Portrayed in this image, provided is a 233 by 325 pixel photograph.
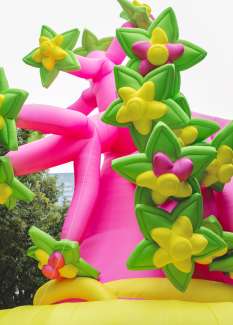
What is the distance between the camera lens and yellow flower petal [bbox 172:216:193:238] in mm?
3926

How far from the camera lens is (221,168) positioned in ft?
15.3

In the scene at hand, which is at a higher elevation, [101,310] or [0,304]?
[101,310]

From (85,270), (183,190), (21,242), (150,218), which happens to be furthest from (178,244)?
(21,242)

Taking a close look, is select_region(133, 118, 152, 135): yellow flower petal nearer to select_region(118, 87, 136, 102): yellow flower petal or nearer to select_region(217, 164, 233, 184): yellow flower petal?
select_region(118, 87, 136, 102): yellow flower petal

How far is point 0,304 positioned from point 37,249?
21.7ft

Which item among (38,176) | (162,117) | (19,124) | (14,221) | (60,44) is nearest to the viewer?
(162,117)

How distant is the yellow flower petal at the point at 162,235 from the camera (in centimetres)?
392

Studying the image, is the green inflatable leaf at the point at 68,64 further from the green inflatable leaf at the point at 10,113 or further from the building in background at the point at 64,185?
the building in background at the point at 64,185

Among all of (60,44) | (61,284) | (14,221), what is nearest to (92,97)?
(60,44)

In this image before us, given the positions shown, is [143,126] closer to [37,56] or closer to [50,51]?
[50,51]

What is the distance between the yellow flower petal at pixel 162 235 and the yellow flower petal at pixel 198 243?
157 millimetres

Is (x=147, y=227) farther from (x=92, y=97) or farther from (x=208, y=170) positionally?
(x=92, y=97)

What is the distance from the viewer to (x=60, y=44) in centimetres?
535

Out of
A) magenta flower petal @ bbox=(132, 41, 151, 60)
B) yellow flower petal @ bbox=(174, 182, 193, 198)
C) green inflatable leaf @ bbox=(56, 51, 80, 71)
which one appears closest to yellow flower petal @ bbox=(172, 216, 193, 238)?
yellow flower petal @ bbox=(174, 182, 193, 198)
